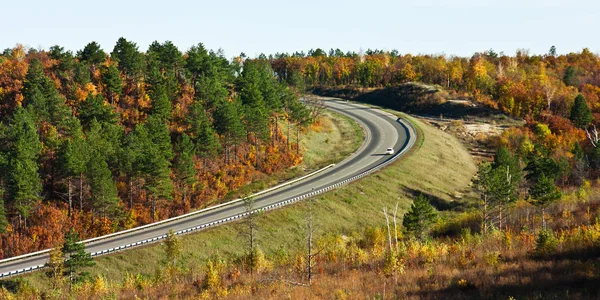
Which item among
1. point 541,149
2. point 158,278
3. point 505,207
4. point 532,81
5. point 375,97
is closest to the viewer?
point 158,278

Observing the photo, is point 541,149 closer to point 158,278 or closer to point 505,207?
point 505,207

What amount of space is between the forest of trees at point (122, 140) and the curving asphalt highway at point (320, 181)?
6.19 m

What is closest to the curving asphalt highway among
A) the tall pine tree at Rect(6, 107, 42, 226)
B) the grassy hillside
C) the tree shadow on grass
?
the grassy hillside

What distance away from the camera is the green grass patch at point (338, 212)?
4859 centimetres

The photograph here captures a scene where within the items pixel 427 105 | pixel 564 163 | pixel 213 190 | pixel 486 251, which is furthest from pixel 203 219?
pixel 427 105

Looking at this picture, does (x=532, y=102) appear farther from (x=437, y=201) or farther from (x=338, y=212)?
(x=338, y=212)

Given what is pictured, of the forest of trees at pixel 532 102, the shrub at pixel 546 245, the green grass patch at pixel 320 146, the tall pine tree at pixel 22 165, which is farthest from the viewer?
the green grass patch at pixel 320 146

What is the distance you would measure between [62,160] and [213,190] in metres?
22.5

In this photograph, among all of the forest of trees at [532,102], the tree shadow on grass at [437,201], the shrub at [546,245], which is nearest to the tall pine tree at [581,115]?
the forest of trees at [532,102]

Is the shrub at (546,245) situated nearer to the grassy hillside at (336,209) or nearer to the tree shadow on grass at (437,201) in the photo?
the grassy hillside at (336,209)

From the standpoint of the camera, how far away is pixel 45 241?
55.3m

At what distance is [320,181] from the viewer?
77125 mm

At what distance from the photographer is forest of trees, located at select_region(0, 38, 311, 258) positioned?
58094 millimetres

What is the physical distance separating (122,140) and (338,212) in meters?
34.3
